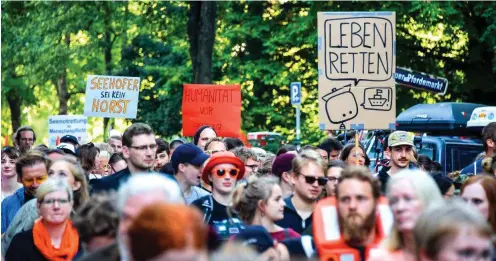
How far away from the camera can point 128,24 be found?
40.2 meters

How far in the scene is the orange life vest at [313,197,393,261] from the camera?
736cm

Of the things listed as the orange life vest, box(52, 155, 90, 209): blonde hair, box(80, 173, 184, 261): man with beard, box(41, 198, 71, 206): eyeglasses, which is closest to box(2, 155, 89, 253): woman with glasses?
box(52, 155, 90, 209): blonde hair

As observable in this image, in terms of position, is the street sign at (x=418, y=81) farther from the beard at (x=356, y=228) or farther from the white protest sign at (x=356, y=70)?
the beard at (x=356, y=228)

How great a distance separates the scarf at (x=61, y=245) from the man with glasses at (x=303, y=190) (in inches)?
58.7

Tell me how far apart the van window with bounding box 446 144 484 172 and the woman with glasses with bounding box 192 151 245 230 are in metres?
9.75

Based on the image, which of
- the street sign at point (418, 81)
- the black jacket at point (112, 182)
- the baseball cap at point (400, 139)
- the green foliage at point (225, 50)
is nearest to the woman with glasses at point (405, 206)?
the black jacket at point (112, 182)

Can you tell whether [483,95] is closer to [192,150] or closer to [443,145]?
[443,145]

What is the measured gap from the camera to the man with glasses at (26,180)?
1180 centimetres

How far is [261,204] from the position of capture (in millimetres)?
9117

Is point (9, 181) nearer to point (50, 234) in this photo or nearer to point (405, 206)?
point (50, 234)

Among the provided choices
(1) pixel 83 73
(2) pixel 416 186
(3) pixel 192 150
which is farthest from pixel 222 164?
(1) pixel 83 73

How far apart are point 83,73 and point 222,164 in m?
38.8

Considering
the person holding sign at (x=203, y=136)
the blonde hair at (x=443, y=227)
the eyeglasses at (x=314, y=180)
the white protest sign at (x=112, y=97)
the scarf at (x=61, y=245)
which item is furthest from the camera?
the white protest sign at (x=112, y=97)

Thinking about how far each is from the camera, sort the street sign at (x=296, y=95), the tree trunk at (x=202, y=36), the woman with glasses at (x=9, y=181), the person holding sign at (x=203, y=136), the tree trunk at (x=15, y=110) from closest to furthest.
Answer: the woman with glasses at (x=9, y=181) < the person holding sign at (x=203, y=136) < the street sign at (x=296, y=95) < the tree trunk at (x=202, y=36) < the tree trunk at (x=15, y=110)
